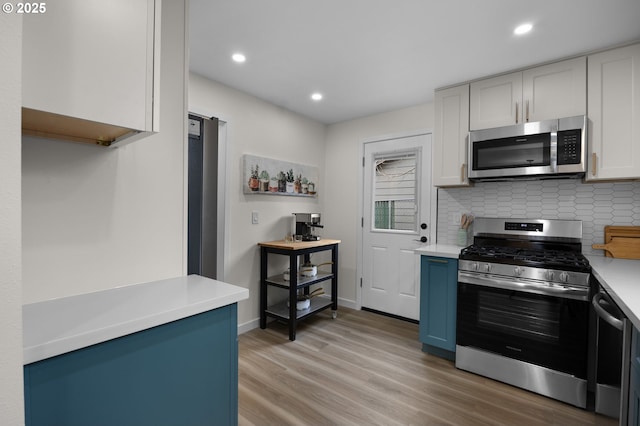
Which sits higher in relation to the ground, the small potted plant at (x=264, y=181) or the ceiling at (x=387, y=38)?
the ceiling at (x=387, y=38)

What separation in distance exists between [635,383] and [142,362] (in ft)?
5.79

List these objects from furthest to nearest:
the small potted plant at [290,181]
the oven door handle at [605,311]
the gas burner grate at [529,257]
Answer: the small potted plant at [290,181] < the gas burner grate at [529,257] < the oven door handle at [605,311]

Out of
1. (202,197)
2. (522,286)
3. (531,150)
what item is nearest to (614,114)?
(531,150)

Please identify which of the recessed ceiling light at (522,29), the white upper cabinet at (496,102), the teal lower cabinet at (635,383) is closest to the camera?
→ the teal lower cabinet at (635,383)

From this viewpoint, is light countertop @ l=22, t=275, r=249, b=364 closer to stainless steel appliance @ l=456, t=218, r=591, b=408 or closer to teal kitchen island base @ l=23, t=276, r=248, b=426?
teal kitchen island base @ l=23, t=276, r=248, b=426

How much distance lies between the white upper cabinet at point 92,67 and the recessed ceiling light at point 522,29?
205 centimetres

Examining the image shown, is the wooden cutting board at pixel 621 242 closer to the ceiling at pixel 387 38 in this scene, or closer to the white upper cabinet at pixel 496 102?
the white upper cabinet at pixel 496 102

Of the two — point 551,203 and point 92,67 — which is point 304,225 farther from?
point 92,67

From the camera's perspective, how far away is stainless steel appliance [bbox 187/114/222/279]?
2268 mm

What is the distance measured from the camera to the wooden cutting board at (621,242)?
84.0 inches

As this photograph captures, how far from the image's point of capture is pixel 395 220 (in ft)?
11.4

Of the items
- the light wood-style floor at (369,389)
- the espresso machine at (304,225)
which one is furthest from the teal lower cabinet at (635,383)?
the espresso machine at (304,225)

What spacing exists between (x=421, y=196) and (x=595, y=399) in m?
2.04

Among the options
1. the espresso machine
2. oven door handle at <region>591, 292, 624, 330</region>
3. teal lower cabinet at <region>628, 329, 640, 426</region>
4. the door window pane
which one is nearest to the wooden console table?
the espresso machine
